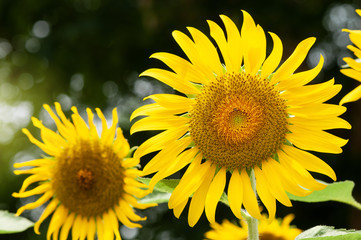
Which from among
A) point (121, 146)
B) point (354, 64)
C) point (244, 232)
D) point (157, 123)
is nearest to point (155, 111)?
point (157, 123)

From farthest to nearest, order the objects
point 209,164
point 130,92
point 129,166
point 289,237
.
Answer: point 130,92 < point 289,237 < point 129,166 < point 209,164

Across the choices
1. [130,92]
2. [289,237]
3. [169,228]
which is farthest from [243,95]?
[130,92]

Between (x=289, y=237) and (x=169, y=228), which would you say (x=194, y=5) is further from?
(x=289, y=237)

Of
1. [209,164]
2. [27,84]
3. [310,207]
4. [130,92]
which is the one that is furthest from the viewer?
[27,84]

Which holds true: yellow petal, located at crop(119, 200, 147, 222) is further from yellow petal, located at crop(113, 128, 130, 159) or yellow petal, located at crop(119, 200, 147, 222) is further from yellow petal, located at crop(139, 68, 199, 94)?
yellow petal, located at crop(139, 68, 199, 94)

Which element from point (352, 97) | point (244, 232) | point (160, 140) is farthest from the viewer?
point (244, 232)

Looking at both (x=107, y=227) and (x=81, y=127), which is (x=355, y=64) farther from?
(x=107, y=227)

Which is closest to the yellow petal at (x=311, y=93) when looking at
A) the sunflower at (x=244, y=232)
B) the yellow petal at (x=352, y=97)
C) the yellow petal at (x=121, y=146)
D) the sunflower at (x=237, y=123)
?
the sunflower at (x=237, y=123)

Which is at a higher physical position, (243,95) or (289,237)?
(243,95)
